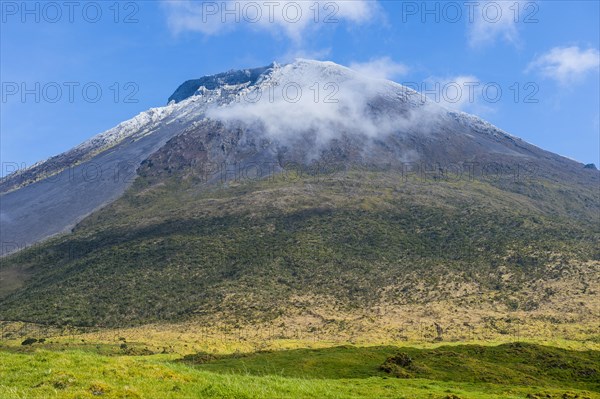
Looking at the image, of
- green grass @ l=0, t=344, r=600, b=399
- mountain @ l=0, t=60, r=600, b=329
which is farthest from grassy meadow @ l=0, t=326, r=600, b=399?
mountain @ l=0, t=60, r=600, b=329

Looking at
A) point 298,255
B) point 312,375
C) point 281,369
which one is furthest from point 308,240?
point 312,375

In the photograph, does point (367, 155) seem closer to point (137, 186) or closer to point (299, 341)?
point (137, 186)

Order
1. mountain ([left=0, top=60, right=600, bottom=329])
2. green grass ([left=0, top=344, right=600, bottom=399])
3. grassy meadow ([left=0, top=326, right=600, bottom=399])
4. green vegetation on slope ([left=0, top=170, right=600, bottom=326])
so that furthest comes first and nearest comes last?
green vegetation on slope ([left=0, top=170, right=600, bottom=326]) → mountain ([left=0, top=60, right=600, bottom=329]) → grassy meadow ([left=0, top=326, right=600, bottom=399]) → green grass ([left=0, top=344, right=600, bottom=399])

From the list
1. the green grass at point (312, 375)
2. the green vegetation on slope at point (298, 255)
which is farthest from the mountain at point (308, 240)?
the green grass at point (312, 375)

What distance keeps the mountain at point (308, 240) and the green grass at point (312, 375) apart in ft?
94.4

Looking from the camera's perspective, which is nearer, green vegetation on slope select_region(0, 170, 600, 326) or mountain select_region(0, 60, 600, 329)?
mountain select_region(0, 60, 600, 329)

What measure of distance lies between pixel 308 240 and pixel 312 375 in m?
73.1

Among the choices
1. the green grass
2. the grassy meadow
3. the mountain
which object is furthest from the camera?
the mountain

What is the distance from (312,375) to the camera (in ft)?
125

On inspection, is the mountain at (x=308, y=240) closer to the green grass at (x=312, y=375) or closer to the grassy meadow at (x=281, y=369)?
the grassy meadow at (x=281, y=369)

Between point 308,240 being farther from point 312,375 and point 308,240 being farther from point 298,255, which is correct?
point 312,375

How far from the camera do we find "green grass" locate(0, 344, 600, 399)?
1790 centimetres

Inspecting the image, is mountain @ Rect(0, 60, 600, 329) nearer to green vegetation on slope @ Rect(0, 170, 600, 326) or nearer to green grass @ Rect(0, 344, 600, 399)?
green vegetation on slope @ Rect(0, 170, 600, 326)

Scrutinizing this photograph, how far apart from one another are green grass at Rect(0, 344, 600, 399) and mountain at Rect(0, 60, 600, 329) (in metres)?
28.8
